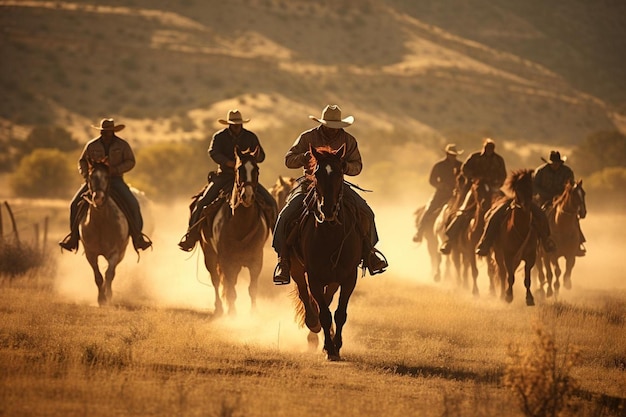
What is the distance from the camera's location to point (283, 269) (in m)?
14.2

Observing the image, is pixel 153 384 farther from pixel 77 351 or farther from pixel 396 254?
pixel 396 254

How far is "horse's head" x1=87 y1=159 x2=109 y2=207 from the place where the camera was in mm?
18859

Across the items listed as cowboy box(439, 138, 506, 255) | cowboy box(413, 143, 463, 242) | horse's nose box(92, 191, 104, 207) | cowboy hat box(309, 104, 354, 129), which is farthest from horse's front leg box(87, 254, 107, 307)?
cowboy box(413, 143, 463, 242)

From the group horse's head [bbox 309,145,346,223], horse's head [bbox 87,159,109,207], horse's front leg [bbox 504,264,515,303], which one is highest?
horse's head [bbox 87,159,109,207]

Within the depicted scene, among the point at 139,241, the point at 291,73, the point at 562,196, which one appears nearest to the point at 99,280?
the point at 139,241

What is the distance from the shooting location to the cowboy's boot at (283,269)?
14.1 m

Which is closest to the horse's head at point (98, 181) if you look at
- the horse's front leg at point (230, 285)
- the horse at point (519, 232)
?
the horse's front leg at point (230, 285)

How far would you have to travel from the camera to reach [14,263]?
2488 centimetres

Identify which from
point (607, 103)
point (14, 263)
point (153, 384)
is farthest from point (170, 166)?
point (607, 103)

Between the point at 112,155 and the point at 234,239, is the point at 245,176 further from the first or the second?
the point at 112,155

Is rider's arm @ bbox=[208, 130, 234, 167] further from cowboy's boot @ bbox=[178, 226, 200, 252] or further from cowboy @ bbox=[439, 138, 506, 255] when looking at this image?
cowboy @ bbox=[439, 138, 506, 255]

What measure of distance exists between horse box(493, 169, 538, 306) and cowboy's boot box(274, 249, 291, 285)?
22.3 ft

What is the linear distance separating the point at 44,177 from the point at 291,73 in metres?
42.3

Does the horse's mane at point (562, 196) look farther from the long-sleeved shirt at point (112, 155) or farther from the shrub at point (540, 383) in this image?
the shrub at point (540, 383)
